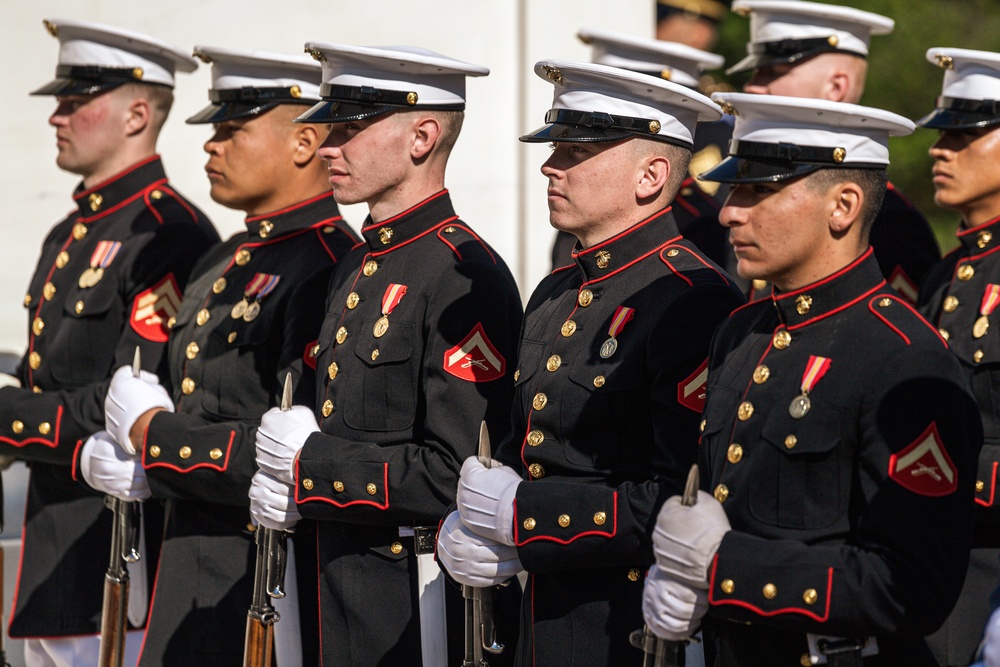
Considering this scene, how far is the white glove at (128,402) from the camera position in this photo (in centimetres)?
483

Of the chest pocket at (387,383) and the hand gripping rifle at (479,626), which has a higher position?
the chest pocket at (387,383)

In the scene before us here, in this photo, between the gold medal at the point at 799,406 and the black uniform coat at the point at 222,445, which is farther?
the black uniform coat at the point at 222,445

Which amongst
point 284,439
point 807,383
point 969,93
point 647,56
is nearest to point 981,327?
point 969,93

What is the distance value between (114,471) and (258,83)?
4.54 ft

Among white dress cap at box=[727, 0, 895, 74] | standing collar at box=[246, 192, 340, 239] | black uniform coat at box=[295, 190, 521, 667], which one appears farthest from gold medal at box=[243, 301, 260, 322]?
white dress cap at box=[727, 0, 895, 74]

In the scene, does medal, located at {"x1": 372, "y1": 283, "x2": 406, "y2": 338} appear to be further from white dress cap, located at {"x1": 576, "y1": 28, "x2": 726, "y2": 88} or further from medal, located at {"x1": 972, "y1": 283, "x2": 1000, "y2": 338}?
white dress cap, located at {"x1": 576, "y1": 28, "x2": 726, "y2": 88}

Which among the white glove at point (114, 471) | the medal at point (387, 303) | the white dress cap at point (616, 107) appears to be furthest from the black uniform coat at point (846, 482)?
the white glove at point (114, 471)

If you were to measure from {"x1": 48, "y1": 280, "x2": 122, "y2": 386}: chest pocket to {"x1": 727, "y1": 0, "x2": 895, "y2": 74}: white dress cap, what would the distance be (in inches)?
109

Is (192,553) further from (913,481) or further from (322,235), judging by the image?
(913,481)

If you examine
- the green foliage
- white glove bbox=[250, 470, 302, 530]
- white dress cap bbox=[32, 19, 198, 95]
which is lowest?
the green foliage

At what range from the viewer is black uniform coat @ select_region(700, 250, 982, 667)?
2998 millimetres

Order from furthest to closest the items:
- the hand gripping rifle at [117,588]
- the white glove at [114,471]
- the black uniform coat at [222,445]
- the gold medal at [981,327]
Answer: the hand gripping rifle at [117,588], the white glove at [114,471], the black uniform coat at [222,445], the gold medal at [981,327]

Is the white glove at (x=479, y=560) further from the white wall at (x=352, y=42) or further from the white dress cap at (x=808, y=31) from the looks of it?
the white wall at (x=352, y=42)

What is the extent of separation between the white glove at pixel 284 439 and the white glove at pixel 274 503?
0.08 ft
